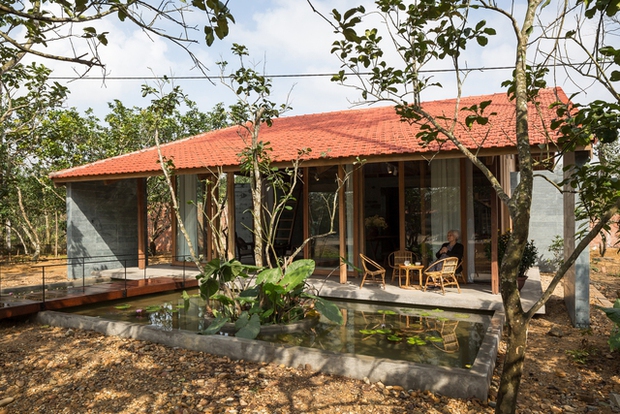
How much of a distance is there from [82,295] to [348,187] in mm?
5353

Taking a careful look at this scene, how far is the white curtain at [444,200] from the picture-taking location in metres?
8.57

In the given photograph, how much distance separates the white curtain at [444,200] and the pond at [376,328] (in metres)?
1.96

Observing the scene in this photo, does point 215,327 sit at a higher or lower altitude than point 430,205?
lower

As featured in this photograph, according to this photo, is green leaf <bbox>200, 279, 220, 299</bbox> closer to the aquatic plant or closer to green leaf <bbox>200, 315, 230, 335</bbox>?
the aquatic plant

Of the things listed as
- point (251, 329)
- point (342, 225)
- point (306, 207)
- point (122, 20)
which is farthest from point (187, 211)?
point (122, 20)

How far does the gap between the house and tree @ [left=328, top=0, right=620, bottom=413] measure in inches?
70.8

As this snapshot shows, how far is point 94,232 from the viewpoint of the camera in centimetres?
1180

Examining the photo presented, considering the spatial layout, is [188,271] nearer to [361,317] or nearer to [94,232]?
[94,232]

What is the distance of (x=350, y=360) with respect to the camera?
167 inches

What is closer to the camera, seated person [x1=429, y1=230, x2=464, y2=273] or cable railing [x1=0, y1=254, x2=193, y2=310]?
seated person [x1=429, y1=230, x2=464, y2=273]

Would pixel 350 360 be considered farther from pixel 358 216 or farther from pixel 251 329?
pixel 358 216

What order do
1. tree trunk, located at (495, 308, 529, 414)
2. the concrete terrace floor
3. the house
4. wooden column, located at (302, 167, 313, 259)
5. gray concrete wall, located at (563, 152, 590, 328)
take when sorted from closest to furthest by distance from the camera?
1. tree trunk, located at (495, 308, 529, 414)
2. gray concrete wall, located at (563, 152, 590, 328)
3. the concrete terrace floor
4. the house
5. wooden column, located at (302, 167, 313, 259)

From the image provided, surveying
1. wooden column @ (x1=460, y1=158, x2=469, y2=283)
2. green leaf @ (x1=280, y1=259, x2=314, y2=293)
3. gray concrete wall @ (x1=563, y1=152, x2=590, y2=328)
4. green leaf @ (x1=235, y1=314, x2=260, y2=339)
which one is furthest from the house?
green leaf @ (x1=235, y1=314, x2=260, y2=339)

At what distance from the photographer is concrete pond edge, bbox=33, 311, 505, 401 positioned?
3793 millimetres
